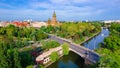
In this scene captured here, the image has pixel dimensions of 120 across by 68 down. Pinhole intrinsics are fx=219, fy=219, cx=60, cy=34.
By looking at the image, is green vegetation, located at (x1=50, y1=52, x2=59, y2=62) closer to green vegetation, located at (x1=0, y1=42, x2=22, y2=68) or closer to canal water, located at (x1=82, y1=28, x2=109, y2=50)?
green vegetation, located at (x1=0, y1=42, x2=22, y2=68)

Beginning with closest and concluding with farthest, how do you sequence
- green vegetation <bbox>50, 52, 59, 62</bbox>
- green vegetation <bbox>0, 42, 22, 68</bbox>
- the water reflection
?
green vegetation <bbox>0, 42, 22, 68</bbox> < the water reflection < green vegetation <bbox>50, 52, 59, 62</bbox>

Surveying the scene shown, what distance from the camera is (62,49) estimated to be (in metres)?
34.2

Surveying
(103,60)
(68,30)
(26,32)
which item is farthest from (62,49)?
(68,30)

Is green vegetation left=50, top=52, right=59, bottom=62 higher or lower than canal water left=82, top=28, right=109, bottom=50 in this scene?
higher

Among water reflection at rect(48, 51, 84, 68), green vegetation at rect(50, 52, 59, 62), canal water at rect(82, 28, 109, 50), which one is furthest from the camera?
canal water at rect(82, 28, 109, 50)

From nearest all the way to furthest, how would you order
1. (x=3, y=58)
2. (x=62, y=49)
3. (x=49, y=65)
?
(x=3, y=58), (x=49, y=65), (x=62, y=49)

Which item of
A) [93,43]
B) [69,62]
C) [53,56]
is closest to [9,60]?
[53,56]

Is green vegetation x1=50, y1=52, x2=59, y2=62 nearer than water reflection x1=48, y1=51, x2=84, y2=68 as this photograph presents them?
No

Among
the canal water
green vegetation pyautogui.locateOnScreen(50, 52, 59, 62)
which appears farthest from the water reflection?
the canal water

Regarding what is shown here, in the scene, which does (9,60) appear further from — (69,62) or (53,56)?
(69,62)

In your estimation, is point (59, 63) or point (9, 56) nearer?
point (9, 56)

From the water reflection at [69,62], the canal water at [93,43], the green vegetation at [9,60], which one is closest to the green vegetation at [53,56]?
the water reflection at [69,62]

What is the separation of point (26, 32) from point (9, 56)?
34.5m

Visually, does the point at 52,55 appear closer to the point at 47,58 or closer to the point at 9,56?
the point at 47,58
